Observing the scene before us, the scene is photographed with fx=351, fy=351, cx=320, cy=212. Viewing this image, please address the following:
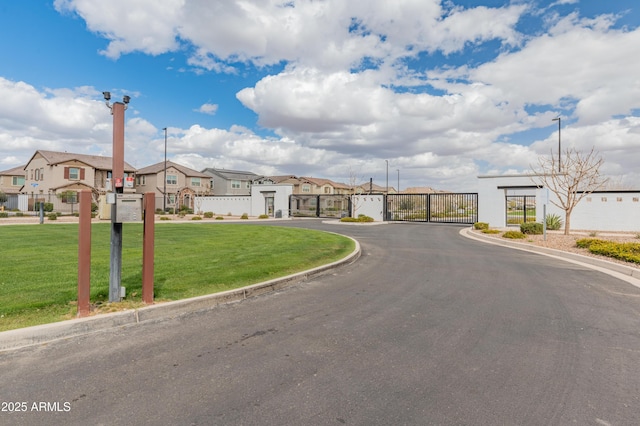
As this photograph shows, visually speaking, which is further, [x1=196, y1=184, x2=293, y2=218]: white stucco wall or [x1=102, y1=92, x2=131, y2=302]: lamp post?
[x1=196, y1=184, x2=293, y2=218]: white stucco wall

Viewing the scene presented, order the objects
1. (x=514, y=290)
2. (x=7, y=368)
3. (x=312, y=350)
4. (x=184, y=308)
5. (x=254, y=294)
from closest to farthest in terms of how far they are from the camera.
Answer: (x=7, y=368) → (x=312, y=350) → (x=184, y=308) → (x=254, y=294) → (x=514, y=290)

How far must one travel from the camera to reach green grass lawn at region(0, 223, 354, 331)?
5438 millimetres

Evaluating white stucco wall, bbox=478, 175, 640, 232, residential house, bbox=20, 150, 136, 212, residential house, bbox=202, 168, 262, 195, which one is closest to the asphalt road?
white stucco wall, bbox=478, 175, 640, 232

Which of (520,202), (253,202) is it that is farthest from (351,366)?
(253,202)

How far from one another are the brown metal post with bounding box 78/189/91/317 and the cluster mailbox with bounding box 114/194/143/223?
0.38 m

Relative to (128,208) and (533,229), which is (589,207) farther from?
(128,208)

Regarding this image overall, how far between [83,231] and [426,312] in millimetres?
5398

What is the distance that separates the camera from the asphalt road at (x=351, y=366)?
9.89ft

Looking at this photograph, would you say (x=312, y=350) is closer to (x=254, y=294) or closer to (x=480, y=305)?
(x=254, y=294)

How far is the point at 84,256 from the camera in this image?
5102 mm

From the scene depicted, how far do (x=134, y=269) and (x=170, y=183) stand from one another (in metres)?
49.7

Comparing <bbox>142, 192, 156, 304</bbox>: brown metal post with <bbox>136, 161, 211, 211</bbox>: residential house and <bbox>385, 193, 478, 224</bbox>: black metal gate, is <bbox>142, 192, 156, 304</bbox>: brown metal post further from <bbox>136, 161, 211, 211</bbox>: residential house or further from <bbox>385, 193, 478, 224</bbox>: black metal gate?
<bbox>136, 161, 211, 211</bbox>: residential house

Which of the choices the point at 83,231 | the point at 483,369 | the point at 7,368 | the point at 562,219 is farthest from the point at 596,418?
the point at 562,219

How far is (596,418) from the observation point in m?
2.96
